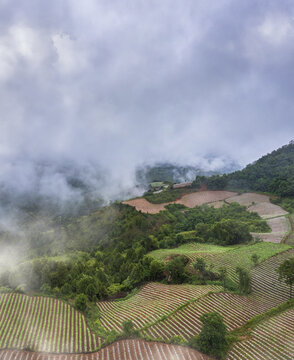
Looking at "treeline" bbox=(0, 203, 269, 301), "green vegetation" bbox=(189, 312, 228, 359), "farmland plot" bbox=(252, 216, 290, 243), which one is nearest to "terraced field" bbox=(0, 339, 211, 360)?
"green vegetation" bbox=(189, 312, 228, 359)

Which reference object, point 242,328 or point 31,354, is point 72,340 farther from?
point 242,328

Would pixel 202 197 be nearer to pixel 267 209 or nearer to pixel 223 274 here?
pixel 267 209

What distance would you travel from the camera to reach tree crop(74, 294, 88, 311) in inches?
1110

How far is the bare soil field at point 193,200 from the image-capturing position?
238 feet

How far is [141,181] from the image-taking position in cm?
17288

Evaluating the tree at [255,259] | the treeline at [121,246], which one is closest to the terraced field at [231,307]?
the tree at [255,259]

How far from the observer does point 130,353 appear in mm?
17734

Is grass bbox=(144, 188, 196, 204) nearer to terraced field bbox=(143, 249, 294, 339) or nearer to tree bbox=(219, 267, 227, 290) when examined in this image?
tree bbox=(219, 267, 227, 290)

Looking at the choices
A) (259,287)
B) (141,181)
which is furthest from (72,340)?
(141,181)

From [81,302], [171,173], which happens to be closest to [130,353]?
[81,302]

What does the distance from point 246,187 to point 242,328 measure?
67780 millimetres

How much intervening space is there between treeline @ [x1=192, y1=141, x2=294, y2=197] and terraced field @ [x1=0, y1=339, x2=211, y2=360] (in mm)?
64100

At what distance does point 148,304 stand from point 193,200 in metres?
55.4

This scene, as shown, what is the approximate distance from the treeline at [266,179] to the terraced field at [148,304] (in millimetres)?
54880
